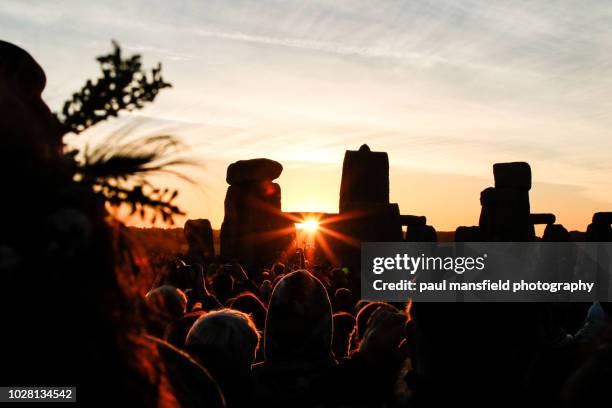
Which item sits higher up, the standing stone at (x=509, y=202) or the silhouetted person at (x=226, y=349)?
the standing stone at (x=509, y=202)

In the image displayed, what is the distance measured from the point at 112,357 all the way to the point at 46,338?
146 millimetres

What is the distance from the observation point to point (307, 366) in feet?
12.9

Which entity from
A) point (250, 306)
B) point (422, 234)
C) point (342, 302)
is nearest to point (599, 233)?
point (422, 234)

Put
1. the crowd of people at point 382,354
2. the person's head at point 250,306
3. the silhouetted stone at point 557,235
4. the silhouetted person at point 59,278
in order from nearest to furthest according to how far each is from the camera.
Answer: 1. the silhouetted person at point 59,278
2. the crowd of people at point 382,354
3. the person's head at point 250,306
4. the silhouetted stone at point 557,235

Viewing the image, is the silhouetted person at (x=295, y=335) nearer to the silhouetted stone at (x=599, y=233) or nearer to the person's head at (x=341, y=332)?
the person's head at (x=341, y=332)

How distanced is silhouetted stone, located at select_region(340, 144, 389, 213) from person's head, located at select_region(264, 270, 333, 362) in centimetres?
2482

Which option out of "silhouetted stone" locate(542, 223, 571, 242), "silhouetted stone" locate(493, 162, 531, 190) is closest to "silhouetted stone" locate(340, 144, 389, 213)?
"silhouetted stone" locate(493, 162, 531, 190)

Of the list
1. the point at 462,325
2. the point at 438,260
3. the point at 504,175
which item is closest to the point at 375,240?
the point at 504,175

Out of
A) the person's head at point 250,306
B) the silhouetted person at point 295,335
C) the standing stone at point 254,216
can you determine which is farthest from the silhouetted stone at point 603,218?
the silhouetted person at point 295,335

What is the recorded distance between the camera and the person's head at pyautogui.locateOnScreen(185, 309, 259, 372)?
3.18 m

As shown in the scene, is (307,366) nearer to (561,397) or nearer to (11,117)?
(561,397)

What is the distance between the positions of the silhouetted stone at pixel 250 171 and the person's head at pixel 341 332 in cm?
2366

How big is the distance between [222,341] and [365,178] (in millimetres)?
26302

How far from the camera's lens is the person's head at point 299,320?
398 cm
